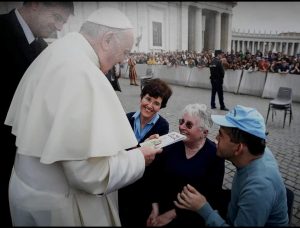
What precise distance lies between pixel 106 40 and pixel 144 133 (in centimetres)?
143

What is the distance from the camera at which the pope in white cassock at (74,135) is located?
1.28m

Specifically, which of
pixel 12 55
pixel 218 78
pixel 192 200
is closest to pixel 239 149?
pixel 192 200

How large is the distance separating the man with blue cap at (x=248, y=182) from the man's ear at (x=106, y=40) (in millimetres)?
889

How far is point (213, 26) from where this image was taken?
4350 cm

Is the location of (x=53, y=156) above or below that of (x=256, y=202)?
above

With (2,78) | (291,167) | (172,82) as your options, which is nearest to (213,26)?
(172,82)

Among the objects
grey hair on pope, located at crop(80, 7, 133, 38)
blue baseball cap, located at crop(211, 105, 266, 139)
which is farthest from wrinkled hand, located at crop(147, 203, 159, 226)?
grey hair on pope, located at crop(80, 7, 133, 38)

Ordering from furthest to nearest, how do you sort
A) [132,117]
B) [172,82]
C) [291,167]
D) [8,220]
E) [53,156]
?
1. [172,82]
2. [291,167]
3. [132,117]
4. [8,220]
5. [53,156]

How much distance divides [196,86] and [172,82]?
2065 millimetres

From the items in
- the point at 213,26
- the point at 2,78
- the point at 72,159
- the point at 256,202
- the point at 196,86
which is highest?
the point at 213,26

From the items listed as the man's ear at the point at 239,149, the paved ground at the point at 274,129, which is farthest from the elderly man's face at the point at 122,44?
the paved ground at the point at 274,129

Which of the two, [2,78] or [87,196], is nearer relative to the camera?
[87,196]

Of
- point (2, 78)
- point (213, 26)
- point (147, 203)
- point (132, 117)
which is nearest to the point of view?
point (2, 78)

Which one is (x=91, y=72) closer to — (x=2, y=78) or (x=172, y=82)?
(x=2, y=78)
